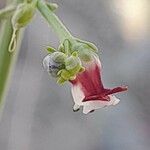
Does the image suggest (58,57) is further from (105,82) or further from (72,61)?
(105,82)

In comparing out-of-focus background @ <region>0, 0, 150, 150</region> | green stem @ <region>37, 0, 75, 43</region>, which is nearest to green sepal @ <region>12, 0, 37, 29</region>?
green stem @ <region>37, 0, 75, 43</region>

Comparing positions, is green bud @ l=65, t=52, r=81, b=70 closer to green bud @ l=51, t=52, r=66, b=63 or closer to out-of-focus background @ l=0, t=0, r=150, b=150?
green bud @ l=51, t=52, r=66, b=63

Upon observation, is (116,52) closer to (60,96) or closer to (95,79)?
(60,96)

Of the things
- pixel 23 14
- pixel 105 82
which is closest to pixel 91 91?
pixel 23 14

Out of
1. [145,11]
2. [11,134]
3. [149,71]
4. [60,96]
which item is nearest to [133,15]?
[145,11]

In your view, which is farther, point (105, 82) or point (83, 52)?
point (105, 82)

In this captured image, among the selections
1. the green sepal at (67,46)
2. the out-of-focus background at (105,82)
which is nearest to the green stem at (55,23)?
the green sepal at (67,46)
